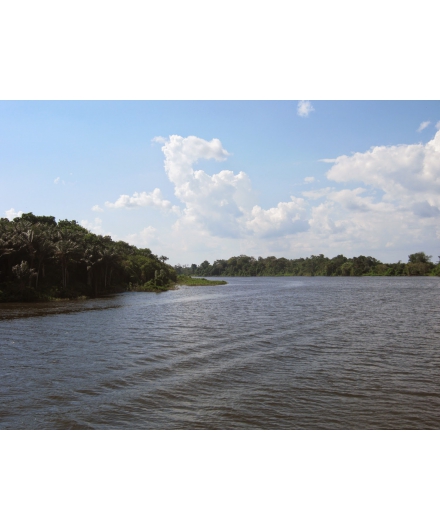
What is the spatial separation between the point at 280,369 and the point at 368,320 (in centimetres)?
1377

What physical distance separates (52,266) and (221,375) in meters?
37.4

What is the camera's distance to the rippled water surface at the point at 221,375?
8883mm

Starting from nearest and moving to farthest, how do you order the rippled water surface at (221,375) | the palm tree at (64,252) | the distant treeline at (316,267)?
the rippled water surface at (221,375)
the palm tree at (64,252)
the distant treeline at (316,267)

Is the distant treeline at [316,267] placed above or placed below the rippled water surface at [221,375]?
above

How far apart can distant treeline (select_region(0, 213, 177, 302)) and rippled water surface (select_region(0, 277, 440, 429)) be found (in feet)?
53.2

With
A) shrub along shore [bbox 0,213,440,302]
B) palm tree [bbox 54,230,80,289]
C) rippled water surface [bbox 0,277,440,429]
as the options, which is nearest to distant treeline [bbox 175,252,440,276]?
shrub along shore [bbox 0,213,440,302]

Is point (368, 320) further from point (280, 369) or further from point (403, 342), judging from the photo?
point (280, 369)

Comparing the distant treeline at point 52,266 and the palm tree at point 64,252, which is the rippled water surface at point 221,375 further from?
the palm tree at point 64,252

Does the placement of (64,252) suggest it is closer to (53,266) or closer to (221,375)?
(53,266)

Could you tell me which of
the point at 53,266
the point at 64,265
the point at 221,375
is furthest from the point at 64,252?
the point at 221,375

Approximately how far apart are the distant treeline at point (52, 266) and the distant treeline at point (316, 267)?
95920mm

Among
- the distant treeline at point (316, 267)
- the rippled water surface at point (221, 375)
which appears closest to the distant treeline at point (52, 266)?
the rippled water surface at point (221, 375)

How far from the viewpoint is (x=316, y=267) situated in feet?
539

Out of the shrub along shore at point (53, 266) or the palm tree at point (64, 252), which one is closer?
the shrub along shore at point (53, 266)
